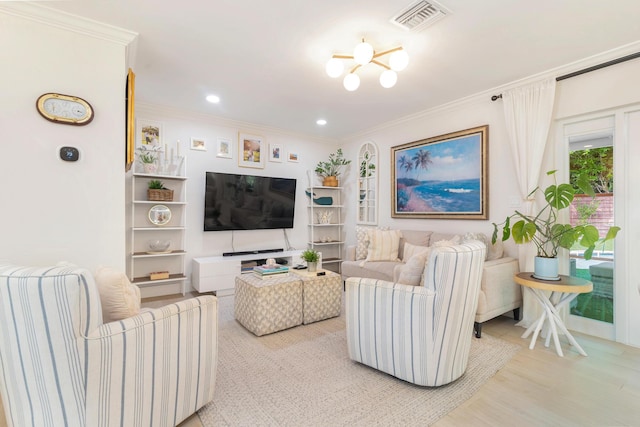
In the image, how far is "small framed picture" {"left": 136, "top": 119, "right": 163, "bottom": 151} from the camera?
3.96m

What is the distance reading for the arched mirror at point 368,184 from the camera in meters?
5.07

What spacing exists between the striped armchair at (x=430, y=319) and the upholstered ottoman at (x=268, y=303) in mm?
1036

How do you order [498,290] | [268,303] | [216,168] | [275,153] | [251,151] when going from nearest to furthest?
[268,303] < [498,290] < [216,168] < [251,151] < [275,153]

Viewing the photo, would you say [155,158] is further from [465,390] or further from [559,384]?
[559,384]

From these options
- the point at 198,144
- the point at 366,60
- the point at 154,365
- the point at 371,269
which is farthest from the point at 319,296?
the point at 198,144

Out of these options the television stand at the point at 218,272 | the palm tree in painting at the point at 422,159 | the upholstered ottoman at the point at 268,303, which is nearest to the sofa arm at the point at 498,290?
the palm tree in painting at the point at 422,159

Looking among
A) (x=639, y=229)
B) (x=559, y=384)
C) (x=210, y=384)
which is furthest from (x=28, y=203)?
(x=639, y=229)

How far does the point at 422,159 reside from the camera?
14.0ft

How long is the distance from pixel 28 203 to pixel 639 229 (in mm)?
4873

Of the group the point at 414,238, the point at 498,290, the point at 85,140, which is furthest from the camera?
the point at 414,238

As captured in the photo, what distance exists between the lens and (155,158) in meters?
4.00

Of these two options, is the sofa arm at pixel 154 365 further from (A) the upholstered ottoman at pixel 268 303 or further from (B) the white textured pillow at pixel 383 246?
(B) the white textured pillow at pixel 383 246

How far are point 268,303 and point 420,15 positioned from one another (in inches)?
105

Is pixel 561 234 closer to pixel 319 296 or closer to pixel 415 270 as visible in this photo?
pixel 415 270
